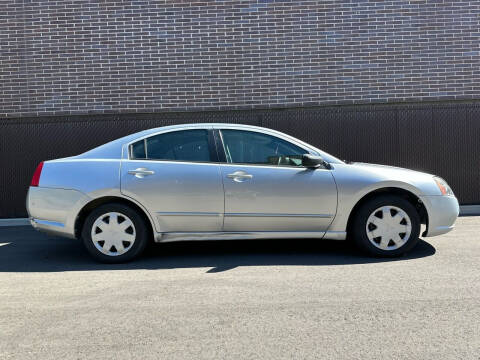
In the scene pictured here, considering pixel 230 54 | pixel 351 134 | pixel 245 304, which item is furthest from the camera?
pixel 230 54

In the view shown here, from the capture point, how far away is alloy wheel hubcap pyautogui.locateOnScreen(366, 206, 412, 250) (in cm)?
563

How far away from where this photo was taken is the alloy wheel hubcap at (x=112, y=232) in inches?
220

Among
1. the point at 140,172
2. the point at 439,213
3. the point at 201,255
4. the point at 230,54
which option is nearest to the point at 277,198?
the point at 201,255

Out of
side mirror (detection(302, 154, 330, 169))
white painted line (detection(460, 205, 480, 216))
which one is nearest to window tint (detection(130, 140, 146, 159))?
→ side mirror (detection(302, 154, 330, 169))

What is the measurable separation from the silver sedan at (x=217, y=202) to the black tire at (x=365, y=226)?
1cm

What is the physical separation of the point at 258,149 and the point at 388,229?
1.70 m

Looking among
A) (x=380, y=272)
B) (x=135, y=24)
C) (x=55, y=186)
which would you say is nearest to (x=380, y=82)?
(x=135, y=24)

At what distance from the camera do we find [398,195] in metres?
5.79

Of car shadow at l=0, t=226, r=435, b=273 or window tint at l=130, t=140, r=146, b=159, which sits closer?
car shadow at l=0, t=226, r=435, b=273

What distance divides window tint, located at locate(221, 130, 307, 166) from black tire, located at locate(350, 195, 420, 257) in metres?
0.91

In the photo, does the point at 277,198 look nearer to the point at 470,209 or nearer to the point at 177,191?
the point at 177,191

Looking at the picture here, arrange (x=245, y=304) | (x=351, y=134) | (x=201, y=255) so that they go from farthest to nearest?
(x=351, y=134), (x=201, y=255), (x=245, y=304)

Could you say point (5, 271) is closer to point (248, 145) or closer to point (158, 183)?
point (158, 183)

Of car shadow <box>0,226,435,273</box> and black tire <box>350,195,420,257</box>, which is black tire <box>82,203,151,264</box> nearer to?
car shadow <box>0,226,435,273</box>
